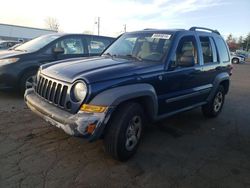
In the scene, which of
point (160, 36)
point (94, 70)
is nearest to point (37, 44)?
point (160, 36)

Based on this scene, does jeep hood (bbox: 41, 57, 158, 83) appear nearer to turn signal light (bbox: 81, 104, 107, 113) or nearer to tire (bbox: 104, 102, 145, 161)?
turn signal light (bbox: 81, 104, 107, 113)

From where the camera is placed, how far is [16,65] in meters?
6.39

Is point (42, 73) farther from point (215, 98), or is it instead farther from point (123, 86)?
point (215, 98)

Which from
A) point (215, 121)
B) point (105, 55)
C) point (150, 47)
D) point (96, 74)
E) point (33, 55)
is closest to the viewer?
point (96, 74)

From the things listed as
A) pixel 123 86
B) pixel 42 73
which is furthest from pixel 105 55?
pixel 123 86

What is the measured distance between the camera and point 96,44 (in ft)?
26.5

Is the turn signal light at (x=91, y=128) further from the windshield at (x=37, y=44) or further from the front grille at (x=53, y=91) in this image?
the windshield at (x=37, y=44)

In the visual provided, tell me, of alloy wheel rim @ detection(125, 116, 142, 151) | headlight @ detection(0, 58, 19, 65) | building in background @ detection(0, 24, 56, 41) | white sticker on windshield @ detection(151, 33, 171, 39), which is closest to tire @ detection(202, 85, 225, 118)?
white sticker on windshield @ detection(151, 33, 171, 39)

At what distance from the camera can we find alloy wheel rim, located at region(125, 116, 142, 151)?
3674 mm

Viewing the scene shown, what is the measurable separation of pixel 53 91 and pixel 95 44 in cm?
460

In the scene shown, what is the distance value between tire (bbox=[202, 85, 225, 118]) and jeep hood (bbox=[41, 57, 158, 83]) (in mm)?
2610

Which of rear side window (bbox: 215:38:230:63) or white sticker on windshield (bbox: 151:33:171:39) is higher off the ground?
white sticker on windshield (bbox: 151:33:171:39)

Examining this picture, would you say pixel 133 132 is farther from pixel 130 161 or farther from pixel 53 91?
pixel 53 91

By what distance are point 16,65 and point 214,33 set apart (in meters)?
4.77
